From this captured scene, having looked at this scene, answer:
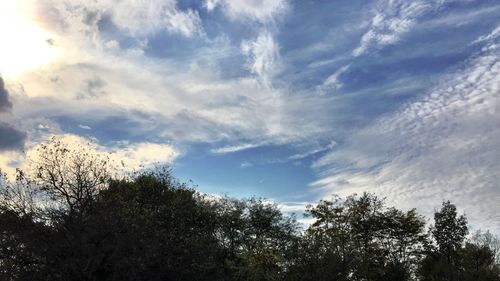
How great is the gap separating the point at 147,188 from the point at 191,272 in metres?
16.3

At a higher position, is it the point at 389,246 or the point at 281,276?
the point at 389,246

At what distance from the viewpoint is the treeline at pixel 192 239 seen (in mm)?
28125

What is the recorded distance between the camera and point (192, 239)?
1403 inches

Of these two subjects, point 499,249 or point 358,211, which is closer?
point 358,211

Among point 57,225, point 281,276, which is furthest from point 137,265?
point 281,276

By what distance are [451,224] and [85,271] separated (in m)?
45.2

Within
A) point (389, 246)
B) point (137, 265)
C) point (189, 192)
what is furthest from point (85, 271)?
point (389, 246)

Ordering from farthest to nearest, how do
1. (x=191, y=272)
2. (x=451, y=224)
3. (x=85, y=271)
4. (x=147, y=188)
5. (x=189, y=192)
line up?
(x=451, y=224) < (x=189, y=192) < (x=147, y=188) < (x=191, y=272) < (x=85, y=271)

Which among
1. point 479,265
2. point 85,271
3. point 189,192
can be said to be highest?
point 189,192

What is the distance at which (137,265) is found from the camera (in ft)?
94.6

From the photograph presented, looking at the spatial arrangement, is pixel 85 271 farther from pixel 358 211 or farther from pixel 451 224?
→ pixel 451 224

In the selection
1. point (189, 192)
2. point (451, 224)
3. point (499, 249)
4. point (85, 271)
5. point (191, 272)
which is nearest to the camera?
point (85, 271)

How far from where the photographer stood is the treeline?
92.3ft

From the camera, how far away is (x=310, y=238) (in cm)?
3762
